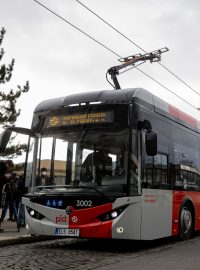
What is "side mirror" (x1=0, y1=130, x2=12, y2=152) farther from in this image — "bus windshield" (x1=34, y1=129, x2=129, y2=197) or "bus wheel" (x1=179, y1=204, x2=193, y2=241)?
"bus wheel" (x1=179, y1=204, x2=193, y2=241)

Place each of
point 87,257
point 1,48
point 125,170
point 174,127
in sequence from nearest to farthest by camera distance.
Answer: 1. point 87,257
2. point 125,170
3. point 174,127
4. point 1,48

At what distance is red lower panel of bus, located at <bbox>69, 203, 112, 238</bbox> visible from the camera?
9.17 m

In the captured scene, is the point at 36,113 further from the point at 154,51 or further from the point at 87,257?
the point at 154,51

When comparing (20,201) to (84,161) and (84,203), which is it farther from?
(84,203)

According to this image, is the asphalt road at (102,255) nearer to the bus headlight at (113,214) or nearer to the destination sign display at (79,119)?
the bus headlight at (113,214)

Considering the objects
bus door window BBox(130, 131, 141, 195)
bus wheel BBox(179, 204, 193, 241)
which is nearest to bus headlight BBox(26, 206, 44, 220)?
bus door window BBox(130, 131, 141, 195)

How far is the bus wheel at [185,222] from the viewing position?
37.7ft

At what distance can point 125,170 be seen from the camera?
9.38 metres

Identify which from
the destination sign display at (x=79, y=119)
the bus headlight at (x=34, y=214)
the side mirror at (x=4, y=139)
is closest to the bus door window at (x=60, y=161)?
the destination sign display at (x=79, y=119)

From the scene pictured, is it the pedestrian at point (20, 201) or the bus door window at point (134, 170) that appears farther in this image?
the pedestrian at point (20, 201)

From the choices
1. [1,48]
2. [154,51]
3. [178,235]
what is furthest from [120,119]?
[1,48]

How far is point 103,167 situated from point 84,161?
0.47 meters

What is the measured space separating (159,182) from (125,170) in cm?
131

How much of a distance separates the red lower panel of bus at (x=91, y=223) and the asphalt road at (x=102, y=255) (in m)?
0.37
